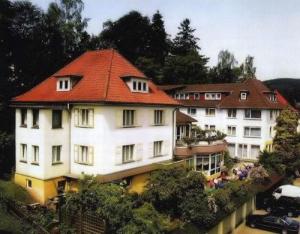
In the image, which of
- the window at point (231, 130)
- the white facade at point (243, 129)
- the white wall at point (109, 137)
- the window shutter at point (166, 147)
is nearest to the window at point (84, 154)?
the white wall at point (109, 137)

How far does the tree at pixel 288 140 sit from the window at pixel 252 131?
297 cm

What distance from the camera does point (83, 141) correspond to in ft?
92.5

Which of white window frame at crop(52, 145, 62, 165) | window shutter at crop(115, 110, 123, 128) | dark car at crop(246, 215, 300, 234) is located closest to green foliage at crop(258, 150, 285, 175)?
dark car at crop(246, 215, 300, 234)

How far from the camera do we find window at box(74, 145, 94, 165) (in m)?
27.6

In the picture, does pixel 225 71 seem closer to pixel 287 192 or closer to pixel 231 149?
pixel 231 149

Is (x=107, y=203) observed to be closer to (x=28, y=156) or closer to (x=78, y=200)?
(x=78, y=200)

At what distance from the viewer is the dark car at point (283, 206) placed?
112 ft

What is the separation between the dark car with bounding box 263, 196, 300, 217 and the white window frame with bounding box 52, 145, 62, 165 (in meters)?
20.0

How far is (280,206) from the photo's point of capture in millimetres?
35438

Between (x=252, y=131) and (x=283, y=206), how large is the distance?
54.6 ft

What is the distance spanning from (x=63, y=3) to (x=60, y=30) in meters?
4.23

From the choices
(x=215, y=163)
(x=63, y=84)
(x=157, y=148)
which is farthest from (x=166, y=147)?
(x=63, y=84)

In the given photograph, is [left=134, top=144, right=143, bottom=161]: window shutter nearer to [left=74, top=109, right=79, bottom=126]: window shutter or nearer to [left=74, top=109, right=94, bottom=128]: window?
[left=74, top=109, right=94, bottom=128]: window

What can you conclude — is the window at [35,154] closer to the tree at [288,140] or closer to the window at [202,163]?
the window at [202,163]
